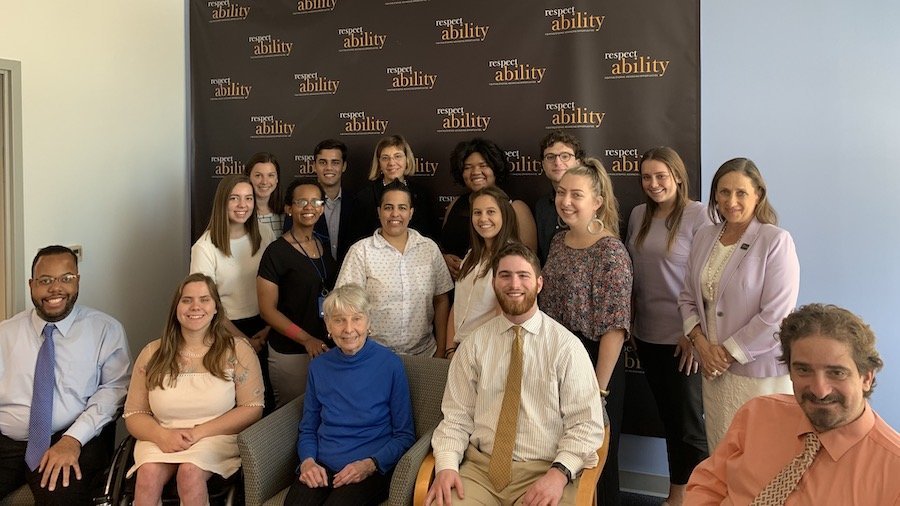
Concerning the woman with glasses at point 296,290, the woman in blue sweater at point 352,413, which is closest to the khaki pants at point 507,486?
the woman in blue sweater at point 352,413

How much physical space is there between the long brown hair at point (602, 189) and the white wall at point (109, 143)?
110 inches

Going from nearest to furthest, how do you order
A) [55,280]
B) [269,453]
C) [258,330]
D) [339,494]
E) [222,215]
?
1. [339,494]
2. [269,453]
3. [55,280]
4. [222,215]
5. [258,330]

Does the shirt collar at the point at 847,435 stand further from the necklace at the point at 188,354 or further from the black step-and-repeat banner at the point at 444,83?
the necklace at the point at 188,354

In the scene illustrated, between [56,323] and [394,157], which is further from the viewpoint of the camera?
[394,157]

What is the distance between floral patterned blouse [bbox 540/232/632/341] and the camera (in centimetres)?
263

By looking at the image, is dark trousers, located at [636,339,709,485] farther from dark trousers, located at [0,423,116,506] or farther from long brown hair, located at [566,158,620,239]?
dark trousers, located at [0,423,116,506]

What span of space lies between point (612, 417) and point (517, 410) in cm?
63

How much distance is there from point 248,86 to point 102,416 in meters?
2.41

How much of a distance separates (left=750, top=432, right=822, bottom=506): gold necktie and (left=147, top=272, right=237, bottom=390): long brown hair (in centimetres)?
210

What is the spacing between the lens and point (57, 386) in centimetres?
291

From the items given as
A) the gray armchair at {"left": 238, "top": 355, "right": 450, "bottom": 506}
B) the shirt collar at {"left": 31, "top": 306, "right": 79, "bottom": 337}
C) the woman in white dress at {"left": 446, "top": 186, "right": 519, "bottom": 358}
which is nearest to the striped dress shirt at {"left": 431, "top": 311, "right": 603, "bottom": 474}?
the gray armchair at {"left": 238, "top": 355, "right": 450, "bottom": 506}

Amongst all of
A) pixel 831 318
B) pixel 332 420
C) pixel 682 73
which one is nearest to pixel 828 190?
pixel 682 73

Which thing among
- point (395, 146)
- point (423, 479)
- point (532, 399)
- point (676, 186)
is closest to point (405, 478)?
point (423, 479)

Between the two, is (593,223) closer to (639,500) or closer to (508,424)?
(508,424)
